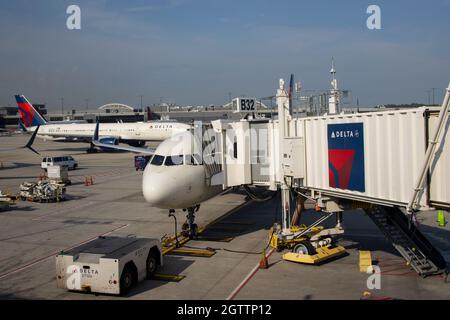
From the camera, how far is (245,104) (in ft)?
76.0

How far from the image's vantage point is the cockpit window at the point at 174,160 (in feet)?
65.2

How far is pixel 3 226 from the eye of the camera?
2567 centimetres

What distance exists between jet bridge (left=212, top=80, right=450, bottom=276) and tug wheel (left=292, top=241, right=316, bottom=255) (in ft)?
3.87

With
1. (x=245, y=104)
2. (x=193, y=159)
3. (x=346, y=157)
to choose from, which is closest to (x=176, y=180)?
(x=193, y=159)

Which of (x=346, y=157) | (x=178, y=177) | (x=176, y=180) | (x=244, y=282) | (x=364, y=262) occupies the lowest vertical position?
(x=244, y=282)

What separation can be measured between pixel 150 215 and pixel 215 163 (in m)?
8.30

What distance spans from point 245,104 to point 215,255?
826cm

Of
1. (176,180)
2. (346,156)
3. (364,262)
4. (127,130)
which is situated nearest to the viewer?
(346,156)

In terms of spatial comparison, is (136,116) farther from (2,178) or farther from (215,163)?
(215,163)

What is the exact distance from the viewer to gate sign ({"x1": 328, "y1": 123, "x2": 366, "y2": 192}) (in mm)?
14500

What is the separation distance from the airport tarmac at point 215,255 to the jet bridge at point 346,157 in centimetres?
225

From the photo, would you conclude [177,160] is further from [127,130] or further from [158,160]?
[127,130]

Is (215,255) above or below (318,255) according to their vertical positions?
below

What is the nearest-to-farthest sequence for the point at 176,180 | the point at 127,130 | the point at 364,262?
the point at 364,262, the point at 176,180, the point at 127,130
